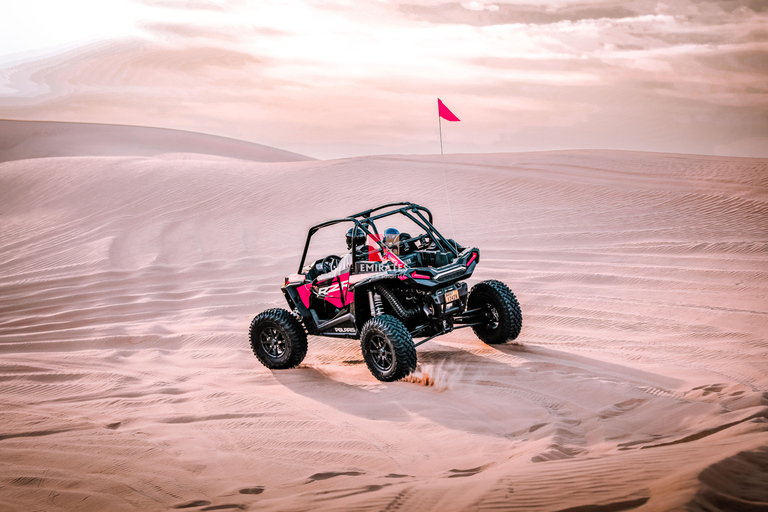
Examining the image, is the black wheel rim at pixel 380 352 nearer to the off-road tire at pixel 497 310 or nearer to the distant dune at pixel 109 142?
the off-road tire at pixel 497 310

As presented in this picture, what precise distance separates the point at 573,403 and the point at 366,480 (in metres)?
2.33

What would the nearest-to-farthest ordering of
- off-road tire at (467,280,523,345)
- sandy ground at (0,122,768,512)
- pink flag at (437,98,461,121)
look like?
sandy ground at (0,122,768,512)
off-road tire at (467,280,523,345)
pink flag at (437,98,461,121)

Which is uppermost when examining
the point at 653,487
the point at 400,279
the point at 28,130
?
the point at 28,130

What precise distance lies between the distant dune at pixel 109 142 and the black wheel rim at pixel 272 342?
167 feet

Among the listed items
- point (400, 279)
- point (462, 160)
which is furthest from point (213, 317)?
point (462, 160)

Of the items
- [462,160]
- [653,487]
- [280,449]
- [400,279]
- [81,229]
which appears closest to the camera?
[653,487]

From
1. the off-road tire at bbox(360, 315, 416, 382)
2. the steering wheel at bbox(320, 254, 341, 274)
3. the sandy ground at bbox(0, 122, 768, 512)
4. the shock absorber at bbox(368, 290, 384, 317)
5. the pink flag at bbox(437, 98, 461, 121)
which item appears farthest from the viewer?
the pink flag at bbox(437, 98, 461, 121)

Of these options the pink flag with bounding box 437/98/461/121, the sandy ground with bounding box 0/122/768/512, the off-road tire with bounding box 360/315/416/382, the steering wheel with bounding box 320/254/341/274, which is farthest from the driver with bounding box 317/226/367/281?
the pink flag with bounding box 437/98/461/121

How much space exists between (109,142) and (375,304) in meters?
65.0

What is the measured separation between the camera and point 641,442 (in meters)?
4.71

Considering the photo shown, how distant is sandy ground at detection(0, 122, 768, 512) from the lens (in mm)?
4020

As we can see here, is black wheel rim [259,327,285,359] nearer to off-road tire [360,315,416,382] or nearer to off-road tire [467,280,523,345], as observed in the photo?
off-road tire [360,315,416,382]

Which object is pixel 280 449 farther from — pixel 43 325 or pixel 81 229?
pixel 81 229

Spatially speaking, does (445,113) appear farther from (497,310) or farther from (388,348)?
(388,348)
